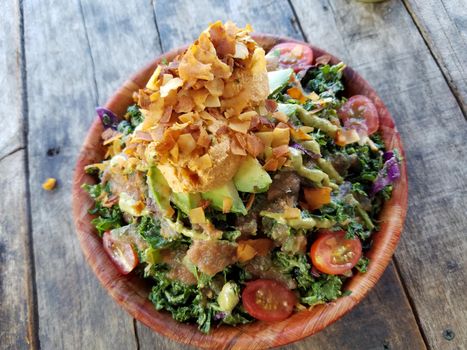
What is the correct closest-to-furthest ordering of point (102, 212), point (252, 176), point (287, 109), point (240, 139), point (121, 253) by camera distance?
1. point (240, 139)
2. point (252, 176)
3. point (287, 109)
4. point (121, 253)
5. point (102, 212)

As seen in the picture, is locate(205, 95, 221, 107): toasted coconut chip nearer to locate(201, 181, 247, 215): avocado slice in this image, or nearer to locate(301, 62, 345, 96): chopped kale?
locate(201, 181, 247, 215): avocado slice

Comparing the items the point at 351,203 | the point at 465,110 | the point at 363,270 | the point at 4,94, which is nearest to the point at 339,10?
the point at 465,110

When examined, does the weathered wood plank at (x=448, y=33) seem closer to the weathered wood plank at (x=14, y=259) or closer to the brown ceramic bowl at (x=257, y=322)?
the brown ceramic bowl at (x=257, y=322)

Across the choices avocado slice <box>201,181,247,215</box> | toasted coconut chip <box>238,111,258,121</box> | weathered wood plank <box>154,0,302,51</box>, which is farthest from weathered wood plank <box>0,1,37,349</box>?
toasted coconut chip <box>238,111,258,121</box>

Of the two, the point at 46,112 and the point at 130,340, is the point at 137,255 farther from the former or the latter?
the point at 46,112

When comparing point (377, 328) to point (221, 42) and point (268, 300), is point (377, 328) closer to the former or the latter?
point (268, 300)

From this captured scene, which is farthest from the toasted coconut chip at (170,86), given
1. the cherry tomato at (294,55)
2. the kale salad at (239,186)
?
the cherry tomato at (294,55)

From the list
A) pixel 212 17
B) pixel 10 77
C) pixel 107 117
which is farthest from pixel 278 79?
pixel 10 77
